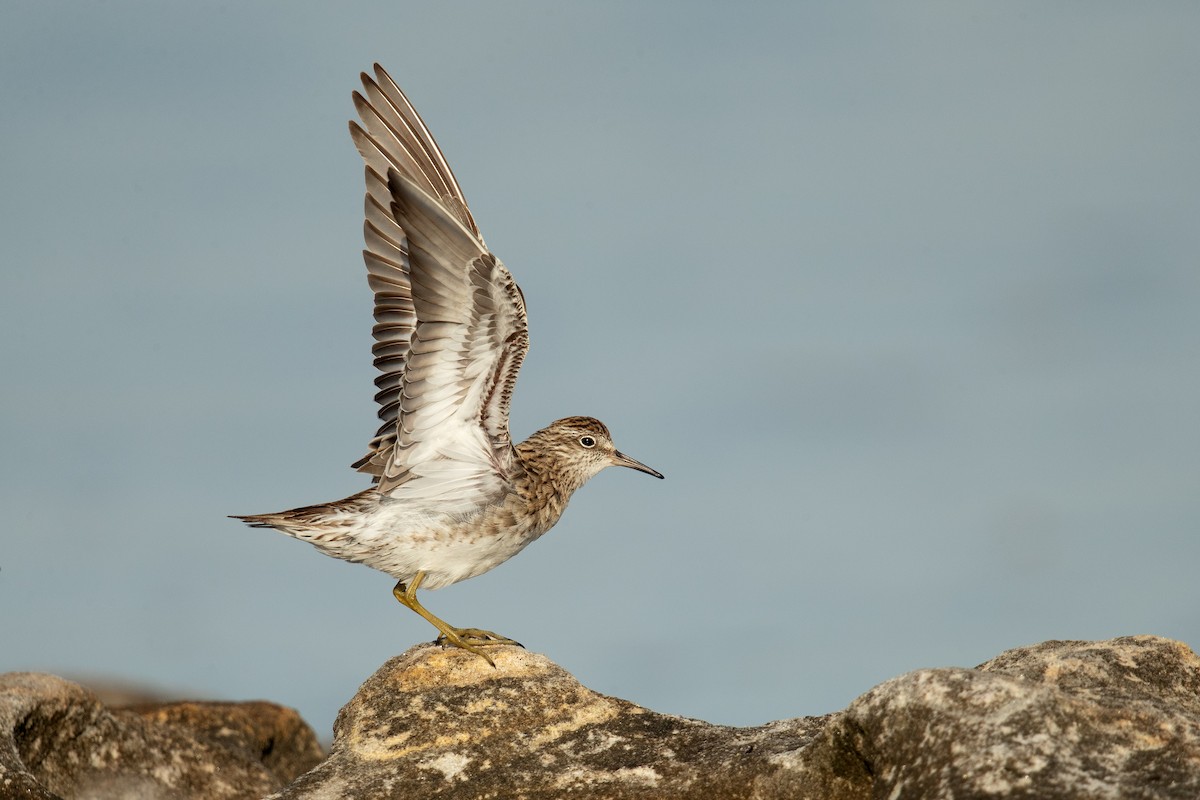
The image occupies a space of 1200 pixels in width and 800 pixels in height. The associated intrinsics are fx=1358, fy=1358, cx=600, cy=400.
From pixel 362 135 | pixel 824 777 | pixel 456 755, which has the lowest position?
pixel 456 755

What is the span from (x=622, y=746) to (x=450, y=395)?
13.2ft

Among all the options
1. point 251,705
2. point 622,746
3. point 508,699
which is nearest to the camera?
point 622,746

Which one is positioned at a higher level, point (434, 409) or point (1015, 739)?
point (434, 409)

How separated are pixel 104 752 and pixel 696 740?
203 inches

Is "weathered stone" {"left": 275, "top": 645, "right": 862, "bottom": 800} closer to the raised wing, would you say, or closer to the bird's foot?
Answer: the bird's foot

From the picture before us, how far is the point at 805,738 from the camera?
24.1ft

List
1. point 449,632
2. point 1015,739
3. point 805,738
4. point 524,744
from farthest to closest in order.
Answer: point 449,632 → point 524,744 → point 805,738 → point 1015,739

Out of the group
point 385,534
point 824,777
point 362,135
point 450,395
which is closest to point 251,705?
point 385,534

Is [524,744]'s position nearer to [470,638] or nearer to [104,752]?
[470,638]

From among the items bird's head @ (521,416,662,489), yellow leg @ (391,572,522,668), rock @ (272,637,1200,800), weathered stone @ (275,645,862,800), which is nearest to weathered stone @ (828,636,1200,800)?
rock @ (272,637,1200,800)

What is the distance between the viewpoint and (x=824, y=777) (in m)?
6.59

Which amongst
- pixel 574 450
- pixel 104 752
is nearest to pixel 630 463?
pixel 574 450

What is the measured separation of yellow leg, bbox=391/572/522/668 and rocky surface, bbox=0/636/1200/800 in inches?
14.7

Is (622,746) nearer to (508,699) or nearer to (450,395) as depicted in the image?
(508,699)
